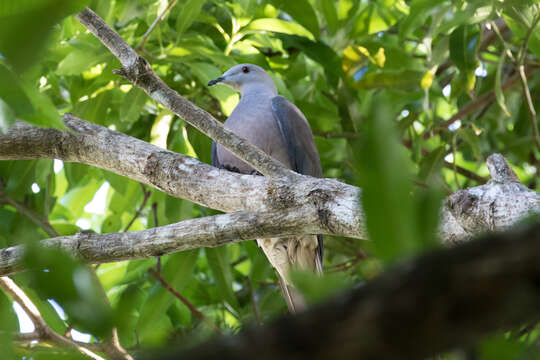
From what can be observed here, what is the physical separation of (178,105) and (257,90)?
2108 millimetres

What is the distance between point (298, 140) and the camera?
3520 millimetres

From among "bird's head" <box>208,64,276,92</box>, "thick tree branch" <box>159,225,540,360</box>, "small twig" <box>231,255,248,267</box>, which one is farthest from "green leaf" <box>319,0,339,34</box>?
"thick tree branch" <box>159,225,540,360</box>

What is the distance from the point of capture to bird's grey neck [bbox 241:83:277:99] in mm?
4086

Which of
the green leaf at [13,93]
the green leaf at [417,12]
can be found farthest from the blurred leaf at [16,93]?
the green leaf at [417,12]

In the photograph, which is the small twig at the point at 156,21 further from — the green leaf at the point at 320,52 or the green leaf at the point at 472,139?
the green leaf at the point at 472,139

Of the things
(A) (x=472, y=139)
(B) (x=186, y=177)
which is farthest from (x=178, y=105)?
(A) (x=472, y=139)

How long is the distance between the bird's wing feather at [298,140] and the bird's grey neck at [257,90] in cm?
40

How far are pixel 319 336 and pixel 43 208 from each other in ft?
10.1

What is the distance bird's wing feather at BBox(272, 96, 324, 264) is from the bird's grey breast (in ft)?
0.19

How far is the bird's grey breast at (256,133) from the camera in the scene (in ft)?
11.7

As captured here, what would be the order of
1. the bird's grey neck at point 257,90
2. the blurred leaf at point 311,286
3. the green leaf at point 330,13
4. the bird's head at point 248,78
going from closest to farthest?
1. the blurred leaf at point 311,286
2. the green leaf at point 330,13
3. the bird's grey neck at point 257,90
4. the bird's head at point 248,78

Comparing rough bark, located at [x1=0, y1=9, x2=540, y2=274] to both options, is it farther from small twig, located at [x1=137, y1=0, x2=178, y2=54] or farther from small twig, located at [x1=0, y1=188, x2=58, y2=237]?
small twig, located at [x1=0, y1=188, x2=58, y2=237]

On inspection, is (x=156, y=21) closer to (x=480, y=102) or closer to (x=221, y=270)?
(x=221, y=270)

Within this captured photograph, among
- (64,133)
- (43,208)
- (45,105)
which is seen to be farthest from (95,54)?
(45,105)
